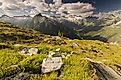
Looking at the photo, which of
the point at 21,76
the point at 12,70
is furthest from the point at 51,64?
the point at 12,70

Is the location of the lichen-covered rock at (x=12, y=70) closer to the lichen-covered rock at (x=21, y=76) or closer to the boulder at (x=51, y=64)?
the lichen-covered rock at (x=21, y=76)

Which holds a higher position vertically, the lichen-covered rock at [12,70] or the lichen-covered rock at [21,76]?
the lichen-covered rock at [12,70]

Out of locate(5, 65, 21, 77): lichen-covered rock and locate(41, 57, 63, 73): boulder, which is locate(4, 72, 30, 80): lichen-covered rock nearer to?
locate(5, 65, 21, 77): lichen-covered rock

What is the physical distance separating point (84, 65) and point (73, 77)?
2.06 meters

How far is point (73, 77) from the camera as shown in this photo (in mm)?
20484

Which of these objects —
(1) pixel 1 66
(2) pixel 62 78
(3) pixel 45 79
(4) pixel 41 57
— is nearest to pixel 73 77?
(2) pixel 62 78

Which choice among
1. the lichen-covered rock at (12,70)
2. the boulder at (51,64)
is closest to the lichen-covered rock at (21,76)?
the lichen-covered rock at (12,70)

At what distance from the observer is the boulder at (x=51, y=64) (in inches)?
879

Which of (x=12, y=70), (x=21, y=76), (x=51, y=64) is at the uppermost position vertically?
(x=12, y=70)

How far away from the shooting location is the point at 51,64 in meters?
23.0

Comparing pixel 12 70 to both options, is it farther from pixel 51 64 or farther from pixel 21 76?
pixel 51 64

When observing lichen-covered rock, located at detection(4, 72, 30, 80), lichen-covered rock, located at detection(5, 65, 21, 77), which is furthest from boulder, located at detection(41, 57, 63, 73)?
lichen-covered rock, located at detection(5, 65, 21, 77)

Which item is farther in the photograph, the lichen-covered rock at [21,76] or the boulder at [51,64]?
the boulder at [51,64]

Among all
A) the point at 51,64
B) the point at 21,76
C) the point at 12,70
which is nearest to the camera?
the point at 12,70
